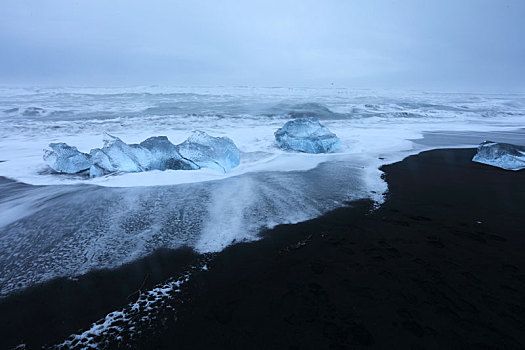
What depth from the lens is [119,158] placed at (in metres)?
5.18

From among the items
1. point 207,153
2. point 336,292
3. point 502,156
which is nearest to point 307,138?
point 207,153

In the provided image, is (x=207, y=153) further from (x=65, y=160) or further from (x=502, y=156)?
(x=502, y=156)

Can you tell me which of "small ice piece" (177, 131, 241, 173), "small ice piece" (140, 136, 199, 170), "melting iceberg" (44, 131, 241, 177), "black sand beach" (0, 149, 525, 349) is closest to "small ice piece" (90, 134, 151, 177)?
"melting iceberg" (44, 131, 241, 177)

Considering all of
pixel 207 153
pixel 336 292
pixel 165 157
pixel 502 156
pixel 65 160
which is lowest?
pixel 336 292

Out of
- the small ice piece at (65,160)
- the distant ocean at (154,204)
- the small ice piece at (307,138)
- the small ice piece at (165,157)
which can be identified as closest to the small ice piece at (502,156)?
the distant ocean at (154,204)

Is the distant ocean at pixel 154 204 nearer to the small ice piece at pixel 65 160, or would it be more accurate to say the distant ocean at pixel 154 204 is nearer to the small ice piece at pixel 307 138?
the small ice piece at pixel 65 160

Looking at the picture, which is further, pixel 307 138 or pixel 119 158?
pixel 307 138

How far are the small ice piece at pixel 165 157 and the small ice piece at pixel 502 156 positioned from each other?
6376 millimetres

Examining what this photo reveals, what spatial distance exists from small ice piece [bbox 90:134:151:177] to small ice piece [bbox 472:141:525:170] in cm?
740

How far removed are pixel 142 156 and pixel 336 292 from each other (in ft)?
15.7

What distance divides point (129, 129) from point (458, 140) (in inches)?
497

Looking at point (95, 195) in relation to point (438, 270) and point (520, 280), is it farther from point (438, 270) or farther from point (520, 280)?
point (520, 280)

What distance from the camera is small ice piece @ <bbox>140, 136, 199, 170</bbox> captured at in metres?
5.39

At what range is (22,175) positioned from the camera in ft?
16.6
